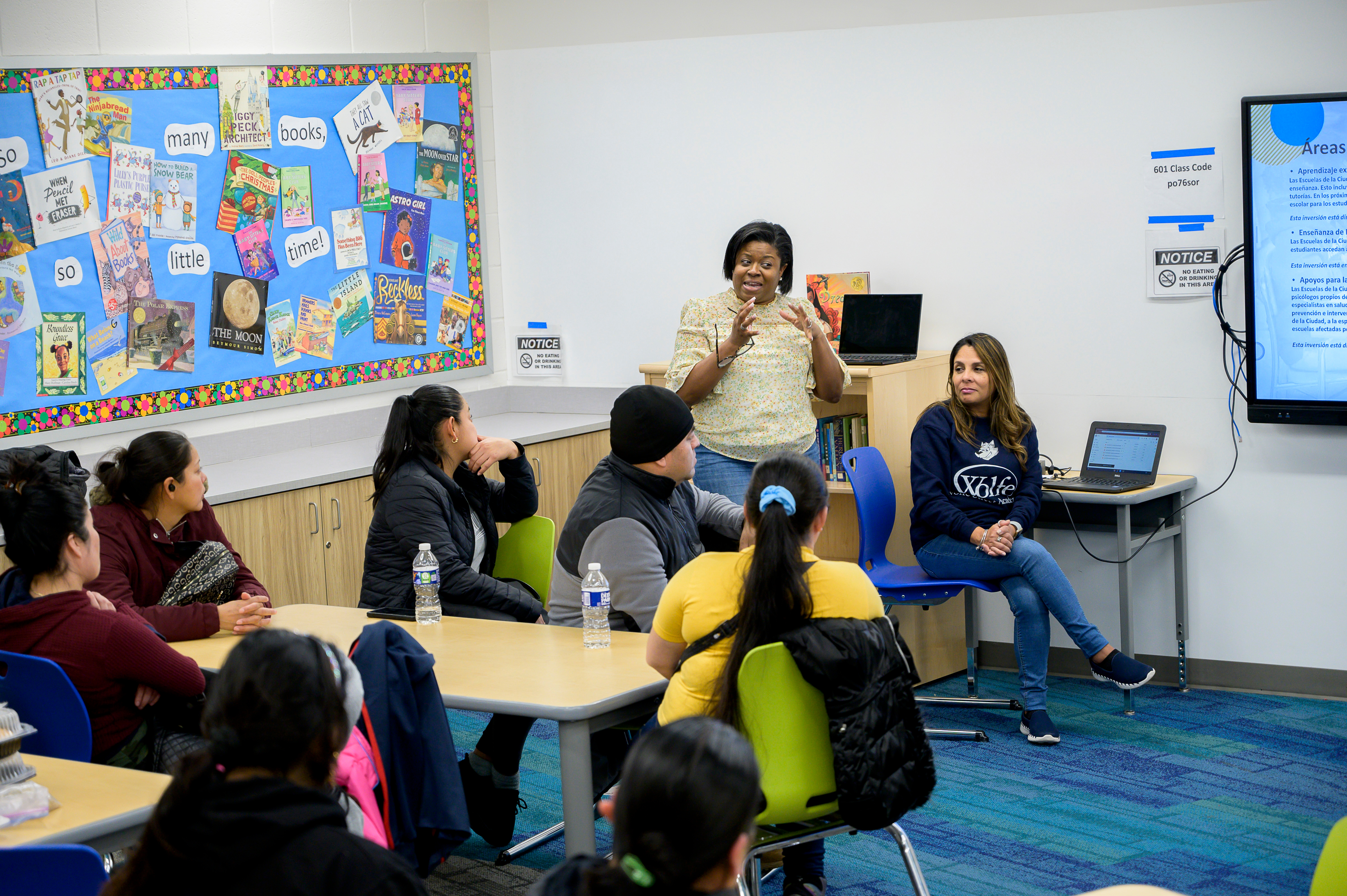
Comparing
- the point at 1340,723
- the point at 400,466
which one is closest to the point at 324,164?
the point at 400,466

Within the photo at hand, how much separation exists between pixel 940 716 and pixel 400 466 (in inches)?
84.0

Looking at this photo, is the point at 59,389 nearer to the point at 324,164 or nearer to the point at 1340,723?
the point at 324,164

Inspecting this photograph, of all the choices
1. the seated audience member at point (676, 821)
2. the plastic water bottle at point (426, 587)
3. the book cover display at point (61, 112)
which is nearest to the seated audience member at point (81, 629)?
the plastic water bottle at point (426, 587)

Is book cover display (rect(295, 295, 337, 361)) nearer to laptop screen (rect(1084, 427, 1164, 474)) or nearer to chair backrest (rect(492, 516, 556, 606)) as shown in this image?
chair backrest (rect(492, 516, 556, 606))

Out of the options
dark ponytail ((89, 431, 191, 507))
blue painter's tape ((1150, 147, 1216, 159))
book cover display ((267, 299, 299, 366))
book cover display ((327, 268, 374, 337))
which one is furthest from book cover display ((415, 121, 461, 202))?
blue painter's tape ((1150, 147, 1216, 159))

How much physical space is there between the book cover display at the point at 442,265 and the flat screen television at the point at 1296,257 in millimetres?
3450

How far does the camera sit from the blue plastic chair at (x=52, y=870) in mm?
1921

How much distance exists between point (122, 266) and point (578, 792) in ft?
10.5

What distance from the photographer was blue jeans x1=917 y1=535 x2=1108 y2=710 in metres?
4.52

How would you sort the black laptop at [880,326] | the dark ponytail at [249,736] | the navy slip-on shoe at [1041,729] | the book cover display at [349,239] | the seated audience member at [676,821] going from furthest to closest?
the book cover display at [349,239] → the black laptop at [880,326] → the navy slip-on shoe at [1041,729] → the dark ponytail at [249,736] → the seated audience member at [676,821]

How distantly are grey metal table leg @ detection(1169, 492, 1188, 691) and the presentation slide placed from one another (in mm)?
512

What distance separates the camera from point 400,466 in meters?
3.89

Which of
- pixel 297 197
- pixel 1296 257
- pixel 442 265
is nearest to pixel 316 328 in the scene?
pixel 297 197

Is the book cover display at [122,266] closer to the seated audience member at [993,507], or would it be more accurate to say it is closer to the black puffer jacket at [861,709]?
the seated audience member at [993,507]
